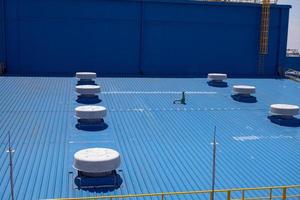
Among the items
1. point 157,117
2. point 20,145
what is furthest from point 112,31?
point 20,145

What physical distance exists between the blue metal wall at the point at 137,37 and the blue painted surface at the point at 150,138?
14.9 feet

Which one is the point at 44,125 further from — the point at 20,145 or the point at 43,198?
the point at 43,198

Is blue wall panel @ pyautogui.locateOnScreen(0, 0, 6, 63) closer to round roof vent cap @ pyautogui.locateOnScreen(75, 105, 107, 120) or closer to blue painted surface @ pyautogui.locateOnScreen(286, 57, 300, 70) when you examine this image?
round roof vent cap @ pyautogui.locateOnScreen(75, 105, 107, 120)

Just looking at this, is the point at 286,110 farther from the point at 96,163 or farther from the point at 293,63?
the point at 293,63

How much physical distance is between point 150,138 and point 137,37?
15751 mm

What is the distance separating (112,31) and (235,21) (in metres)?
9.77

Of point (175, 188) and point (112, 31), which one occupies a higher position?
point (112, 31)

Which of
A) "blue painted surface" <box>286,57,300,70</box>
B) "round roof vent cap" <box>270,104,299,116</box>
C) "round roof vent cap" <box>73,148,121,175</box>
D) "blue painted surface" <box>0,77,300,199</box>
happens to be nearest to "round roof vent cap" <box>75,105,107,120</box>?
"blue painted surface" <box>0,77,300,199</box>

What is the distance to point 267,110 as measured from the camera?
23.5 metres

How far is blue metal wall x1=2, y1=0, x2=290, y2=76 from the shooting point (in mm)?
31391

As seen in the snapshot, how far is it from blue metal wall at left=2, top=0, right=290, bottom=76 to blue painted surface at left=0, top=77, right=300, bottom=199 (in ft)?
14.9

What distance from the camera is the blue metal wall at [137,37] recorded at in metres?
31.4

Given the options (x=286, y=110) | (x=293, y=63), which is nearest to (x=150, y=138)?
(x=286, y=110)

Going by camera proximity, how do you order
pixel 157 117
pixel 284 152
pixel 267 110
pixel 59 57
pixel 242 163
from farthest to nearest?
pixel 59 57
pixel 267 110
pixel 157 117
pixel 284 152
pixel 242 163
